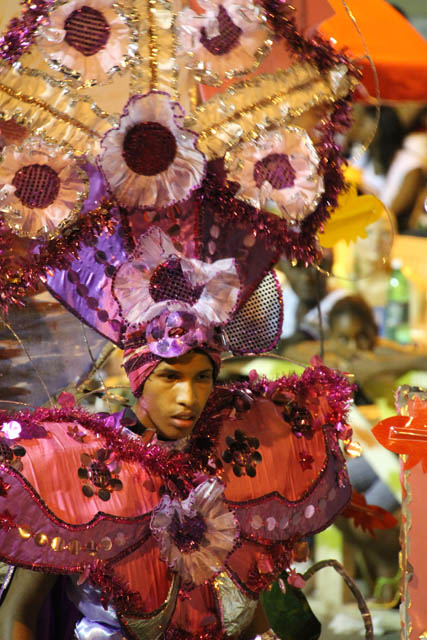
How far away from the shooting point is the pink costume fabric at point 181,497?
142 cm

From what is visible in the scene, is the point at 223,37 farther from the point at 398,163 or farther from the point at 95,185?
the point at 398,163

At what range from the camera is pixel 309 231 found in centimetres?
173

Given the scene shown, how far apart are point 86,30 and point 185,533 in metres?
0.91

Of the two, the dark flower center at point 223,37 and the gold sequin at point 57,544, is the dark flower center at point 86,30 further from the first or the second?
the gold sequin at point 57,544

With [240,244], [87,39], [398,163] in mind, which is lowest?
[398,163]

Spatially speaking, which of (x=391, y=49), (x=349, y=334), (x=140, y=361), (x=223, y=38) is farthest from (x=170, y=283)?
(x=349, y=334)

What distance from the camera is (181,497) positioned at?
1563mm

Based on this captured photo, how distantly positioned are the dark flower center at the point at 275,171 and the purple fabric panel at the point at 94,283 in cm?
30

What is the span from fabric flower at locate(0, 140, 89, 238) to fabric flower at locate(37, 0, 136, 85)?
16 centimetres

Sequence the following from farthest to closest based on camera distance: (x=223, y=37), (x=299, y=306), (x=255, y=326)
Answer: (x=299, y=306)
(x=255, y=326)
(x=223, y=37)

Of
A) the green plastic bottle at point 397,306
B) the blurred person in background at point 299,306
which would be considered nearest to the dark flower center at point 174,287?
the blurred person in background at point 299,306

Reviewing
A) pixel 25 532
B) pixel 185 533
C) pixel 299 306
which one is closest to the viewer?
pixel 25 532

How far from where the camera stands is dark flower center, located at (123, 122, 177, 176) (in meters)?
1.52

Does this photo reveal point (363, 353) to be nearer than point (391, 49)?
No
